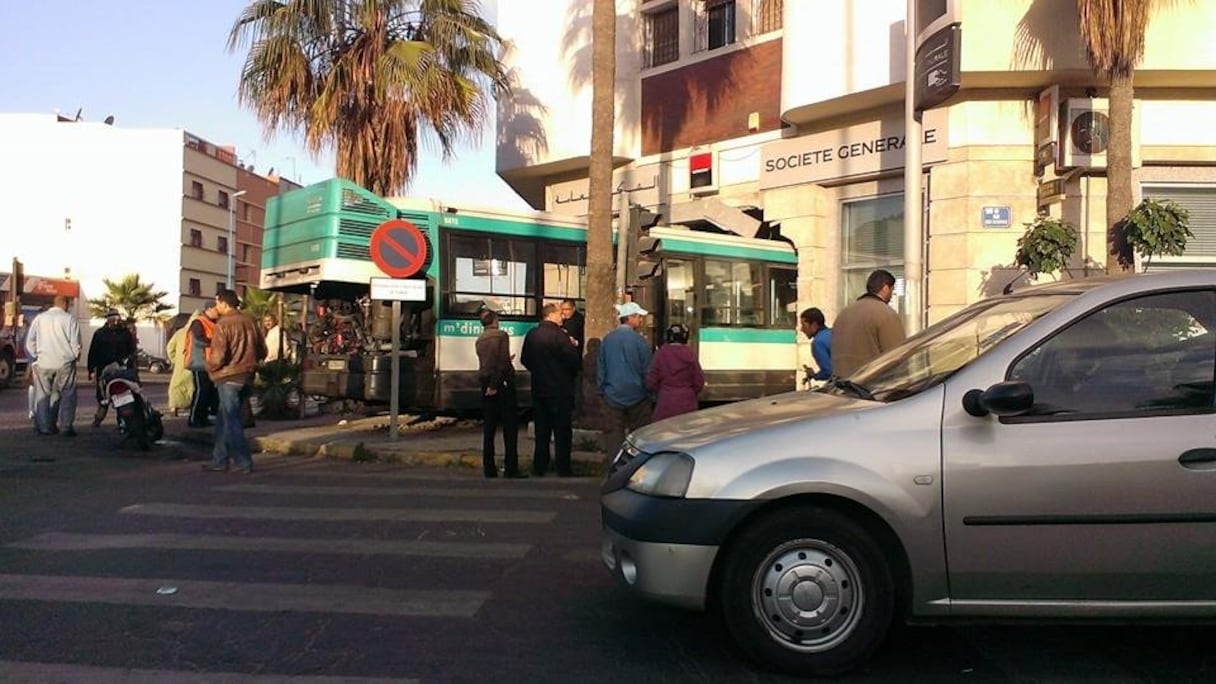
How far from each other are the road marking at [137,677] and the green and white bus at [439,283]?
26.4 ft

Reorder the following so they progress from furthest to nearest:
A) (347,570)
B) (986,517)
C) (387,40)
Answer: (387,40), (347,570), (986,517)

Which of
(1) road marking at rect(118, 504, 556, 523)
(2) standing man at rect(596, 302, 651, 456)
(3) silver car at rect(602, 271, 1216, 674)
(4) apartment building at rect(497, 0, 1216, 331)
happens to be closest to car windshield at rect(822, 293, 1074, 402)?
(3) silver car at rect(602, 271, 1216, 674)

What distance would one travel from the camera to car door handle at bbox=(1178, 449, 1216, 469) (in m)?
4.00

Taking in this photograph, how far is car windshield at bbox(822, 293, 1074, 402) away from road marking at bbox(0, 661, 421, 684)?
249cm

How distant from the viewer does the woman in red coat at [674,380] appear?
7906 millimetres

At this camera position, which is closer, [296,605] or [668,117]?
[296,605]

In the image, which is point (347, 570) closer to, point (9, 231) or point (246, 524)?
point (246, 524)

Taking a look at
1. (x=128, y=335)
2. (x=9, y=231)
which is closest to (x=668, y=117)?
(x=128, y=335)

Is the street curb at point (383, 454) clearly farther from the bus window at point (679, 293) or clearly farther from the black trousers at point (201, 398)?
the bus window at point (679, 293)

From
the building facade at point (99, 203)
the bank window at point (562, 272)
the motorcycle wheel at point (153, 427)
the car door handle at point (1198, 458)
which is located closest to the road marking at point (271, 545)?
the car door handle at point (1198, 458)

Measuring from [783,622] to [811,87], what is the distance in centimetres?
1235

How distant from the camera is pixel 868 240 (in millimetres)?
16031

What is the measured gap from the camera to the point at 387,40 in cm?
1714

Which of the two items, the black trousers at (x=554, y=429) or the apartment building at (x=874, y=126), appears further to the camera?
the apartment building at (x=874, y=126)
